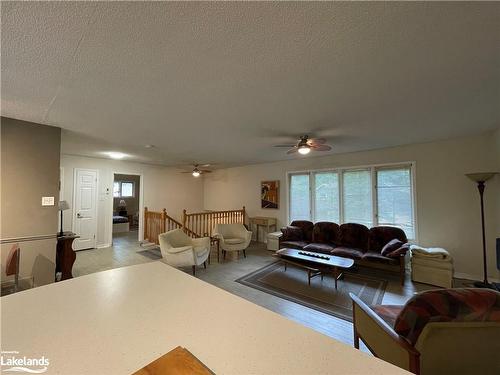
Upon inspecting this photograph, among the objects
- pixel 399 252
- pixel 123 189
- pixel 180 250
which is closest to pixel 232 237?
pixel 180 250

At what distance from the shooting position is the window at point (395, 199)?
4211mm

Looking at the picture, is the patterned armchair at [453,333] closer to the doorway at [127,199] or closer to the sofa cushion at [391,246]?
the sofa cushion at [391,246]

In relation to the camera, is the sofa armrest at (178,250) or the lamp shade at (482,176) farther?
the sofa armrest at (178,250)

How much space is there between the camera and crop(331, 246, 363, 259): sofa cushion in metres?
3.82

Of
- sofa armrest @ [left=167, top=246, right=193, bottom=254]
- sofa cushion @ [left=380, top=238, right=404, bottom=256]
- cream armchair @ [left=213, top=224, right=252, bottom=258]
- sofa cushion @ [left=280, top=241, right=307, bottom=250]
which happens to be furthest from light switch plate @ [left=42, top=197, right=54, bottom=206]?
sofa cushion @ [left=380, top=238, right=404, bottom=256]

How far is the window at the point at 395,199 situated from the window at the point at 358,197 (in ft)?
0.62

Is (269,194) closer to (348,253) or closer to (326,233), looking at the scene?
(326,233)

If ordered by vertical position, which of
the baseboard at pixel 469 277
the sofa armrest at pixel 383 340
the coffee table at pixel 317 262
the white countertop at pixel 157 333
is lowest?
the baseboard at pixel 469 277

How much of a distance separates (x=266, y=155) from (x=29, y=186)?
14.0 feet

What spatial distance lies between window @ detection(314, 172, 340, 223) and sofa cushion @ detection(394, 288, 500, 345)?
12.9ft

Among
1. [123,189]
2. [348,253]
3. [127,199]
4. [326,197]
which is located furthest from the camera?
[127,199]

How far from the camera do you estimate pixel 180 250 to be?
366cm

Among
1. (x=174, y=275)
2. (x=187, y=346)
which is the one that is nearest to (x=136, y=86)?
(x=174, y=275)

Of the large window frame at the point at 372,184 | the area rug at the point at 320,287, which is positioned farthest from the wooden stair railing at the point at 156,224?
the large window frame at the point at 372,184
